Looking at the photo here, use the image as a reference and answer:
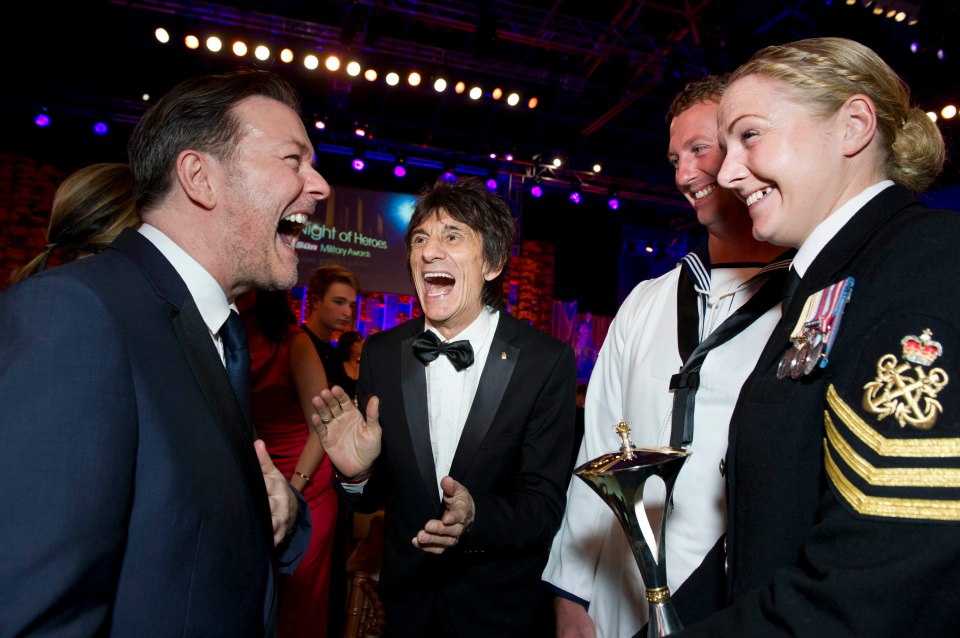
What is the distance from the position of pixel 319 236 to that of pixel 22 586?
878 cm

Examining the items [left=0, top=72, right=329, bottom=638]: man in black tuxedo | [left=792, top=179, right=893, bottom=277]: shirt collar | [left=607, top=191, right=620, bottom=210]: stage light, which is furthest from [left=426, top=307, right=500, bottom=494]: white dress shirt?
[left=607, top=191, right=620, bottom=210]: stage light

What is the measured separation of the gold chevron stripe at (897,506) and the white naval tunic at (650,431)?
2.61ft

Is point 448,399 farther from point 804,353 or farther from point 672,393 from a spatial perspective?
point 804,353

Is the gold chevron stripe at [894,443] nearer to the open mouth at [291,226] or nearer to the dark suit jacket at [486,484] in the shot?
the dark suit jacket at [486,484]

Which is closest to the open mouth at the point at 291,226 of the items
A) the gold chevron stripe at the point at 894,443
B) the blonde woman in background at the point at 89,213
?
the blonde woman in background at the point at 89,213

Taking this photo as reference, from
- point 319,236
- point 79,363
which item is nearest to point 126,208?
point 79,363

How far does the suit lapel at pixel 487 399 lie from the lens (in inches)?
84.0

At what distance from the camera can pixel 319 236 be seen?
9.30 meters

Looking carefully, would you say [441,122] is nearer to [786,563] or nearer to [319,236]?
[319,236]

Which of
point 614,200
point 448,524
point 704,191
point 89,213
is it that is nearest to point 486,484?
point 448,524

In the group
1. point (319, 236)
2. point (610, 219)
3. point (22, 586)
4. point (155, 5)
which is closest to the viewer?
point (22, 586)

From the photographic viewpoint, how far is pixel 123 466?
102 centimetres

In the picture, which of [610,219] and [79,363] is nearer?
[79,363]

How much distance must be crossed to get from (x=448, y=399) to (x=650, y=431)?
0.84 m
